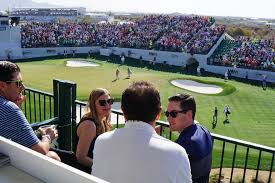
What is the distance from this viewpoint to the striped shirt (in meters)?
3.83

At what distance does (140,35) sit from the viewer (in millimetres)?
50688

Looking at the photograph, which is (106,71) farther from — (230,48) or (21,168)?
(21,168)

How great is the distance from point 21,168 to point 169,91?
2457 centimetres

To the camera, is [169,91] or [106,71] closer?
[169,91]

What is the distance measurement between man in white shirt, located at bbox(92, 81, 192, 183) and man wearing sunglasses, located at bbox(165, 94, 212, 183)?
80 cm

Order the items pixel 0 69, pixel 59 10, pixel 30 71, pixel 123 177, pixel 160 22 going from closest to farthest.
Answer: pixel 123 177 < pixel 0 69 < pixel 30 71 < pixel 160 22 < pixel 59 10

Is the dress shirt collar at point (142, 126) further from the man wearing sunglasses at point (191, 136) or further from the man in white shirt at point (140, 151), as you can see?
the man wearing sunglasses at point (191, 136)

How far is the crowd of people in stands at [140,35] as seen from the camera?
44.8m

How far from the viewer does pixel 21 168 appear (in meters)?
3.08

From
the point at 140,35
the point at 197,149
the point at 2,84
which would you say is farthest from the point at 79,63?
the point at 197,149

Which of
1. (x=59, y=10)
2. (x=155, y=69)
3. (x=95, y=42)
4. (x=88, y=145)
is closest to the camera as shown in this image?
(x=88, y=145)

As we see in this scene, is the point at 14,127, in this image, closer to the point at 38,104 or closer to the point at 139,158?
the point at 139,158

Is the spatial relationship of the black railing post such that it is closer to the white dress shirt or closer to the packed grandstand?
the white dress shirt

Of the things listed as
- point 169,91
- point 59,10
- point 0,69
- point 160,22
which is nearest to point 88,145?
point 0,69
